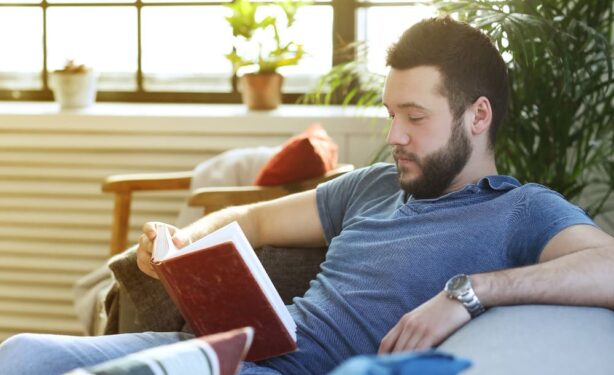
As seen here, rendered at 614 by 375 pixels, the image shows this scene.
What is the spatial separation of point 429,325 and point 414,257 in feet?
0.88

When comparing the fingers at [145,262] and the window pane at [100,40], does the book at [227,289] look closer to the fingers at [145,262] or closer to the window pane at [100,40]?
the fingers at [145,262]

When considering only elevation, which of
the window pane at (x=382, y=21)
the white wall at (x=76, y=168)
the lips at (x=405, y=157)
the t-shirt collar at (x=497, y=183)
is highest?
the window pane at (x=382, y=21)

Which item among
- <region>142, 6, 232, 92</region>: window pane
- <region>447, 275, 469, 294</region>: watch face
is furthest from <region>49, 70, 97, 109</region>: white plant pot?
<region>447, 275, 469, 294</region>: watch face

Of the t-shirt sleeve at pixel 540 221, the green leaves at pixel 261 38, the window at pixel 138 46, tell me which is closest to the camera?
the t-shirt sleeve at pixel 540 221

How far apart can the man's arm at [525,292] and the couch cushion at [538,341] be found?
19 millimetres

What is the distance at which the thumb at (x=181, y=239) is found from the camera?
6.52 feet

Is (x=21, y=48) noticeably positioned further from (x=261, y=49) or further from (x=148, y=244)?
(x=148, y=244)

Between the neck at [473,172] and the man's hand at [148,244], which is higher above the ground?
the neck at [473,172]

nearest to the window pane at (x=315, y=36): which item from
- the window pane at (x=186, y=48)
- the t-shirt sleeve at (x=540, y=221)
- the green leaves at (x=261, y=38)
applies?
the green leaves at (x=261, y=38)

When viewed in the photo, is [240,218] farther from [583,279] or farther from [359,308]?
[583,279]

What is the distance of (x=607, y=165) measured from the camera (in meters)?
2.86

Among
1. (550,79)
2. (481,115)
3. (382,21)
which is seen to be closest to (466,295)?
(481,115)

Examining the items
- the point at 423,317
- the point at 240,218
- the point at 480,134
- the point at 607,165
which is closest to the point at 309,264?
the point at 240,218

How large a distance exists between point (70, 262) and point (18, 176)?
36 centimetres
